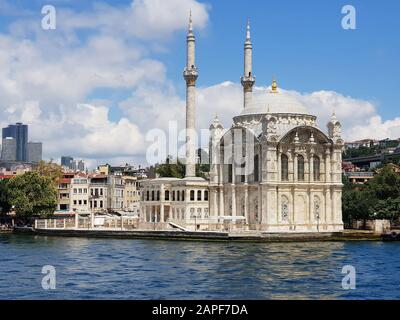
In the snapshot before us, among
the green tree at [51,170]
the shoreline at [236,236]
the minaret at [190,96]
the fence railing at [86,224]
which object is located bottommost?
the shoreline at [236,236]

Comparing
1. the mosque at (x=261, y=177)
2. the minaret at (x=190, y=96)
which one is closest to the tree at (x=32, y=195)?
the mosque at (x=261, y=177)

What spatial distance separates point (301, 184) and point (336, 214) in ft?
16.4

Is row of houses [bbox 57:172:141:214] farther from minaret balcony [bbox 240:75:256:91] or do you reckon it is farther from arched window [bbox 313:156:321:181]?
arched window [bbox 313:156:321:181]

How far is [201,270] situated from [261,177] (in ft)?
93.9

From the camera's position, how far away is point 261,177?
214 ft

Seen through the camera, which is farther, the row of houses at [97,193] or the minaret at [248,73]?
the row of houses at [97,193]

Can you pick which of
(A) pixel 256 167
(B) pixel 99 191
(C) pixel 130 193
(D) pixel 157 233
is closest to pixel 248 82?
(A) pixel 256 167

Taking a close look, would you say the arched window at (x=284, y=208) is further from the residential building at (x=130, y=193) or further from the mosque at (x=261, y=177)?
the residential building at (x=130, y=193)

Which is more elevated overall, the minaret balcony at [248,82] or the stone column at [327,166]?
the minaret balcony at [248,82]

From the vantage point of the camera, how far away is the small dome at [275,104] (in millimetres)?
68787

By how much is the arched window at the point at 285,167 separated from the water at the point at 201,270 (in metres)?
9.66

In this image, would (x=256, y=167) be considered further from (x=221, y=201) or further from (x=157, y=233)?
(x=157, y=233)

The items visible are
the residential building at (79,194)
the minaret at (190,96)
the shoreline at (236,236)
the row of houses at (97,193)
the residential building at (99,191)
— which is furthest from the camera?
the residential building at (99,191)
